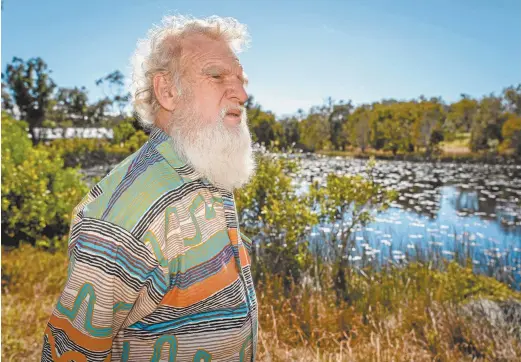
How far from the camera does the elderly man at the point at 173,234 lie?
3.14 ft

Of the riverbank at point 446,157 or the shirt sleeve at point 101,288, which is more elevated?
the shirt sleeve at point 101,288

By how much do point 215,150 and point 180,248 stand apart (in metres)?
0.29

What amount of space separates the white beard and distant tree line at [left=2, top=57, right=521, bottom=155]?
1278 cm

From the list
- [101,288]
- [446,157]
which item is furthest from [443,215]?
[101,288]

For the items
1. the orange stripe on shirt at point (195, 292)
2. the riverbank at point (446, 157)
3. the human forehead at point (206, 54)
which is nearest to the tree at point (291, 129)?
the riverbank at point (446, 157)

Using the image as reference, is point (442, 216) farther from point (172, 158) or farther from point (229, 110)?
point (172, 158)

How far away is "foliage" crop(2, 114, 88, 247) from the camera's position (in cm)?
500

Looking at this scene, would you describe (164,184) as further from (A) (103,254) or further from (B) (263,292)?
(B) (263,292)

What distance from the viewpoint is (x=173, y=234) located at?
1002mm

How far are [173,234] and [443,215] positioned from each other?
11.1 m

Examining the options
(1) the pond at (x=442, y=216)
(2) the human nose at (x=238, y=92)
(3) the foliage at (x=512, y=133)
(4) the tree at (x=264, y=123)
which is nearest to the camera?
(2) the human nose at (x=238, y=92)

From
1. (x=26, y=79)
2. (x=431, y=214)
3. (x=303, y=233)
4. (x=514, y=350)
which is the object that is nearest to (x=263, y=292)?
(x=303, y=233)

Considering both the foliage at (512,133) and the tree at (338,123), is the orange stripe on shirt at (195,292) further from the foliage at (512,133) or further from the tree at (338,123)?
the tree at (338,123)

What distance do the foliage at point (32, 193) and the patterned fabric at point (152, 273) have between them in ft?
→ 13.6
